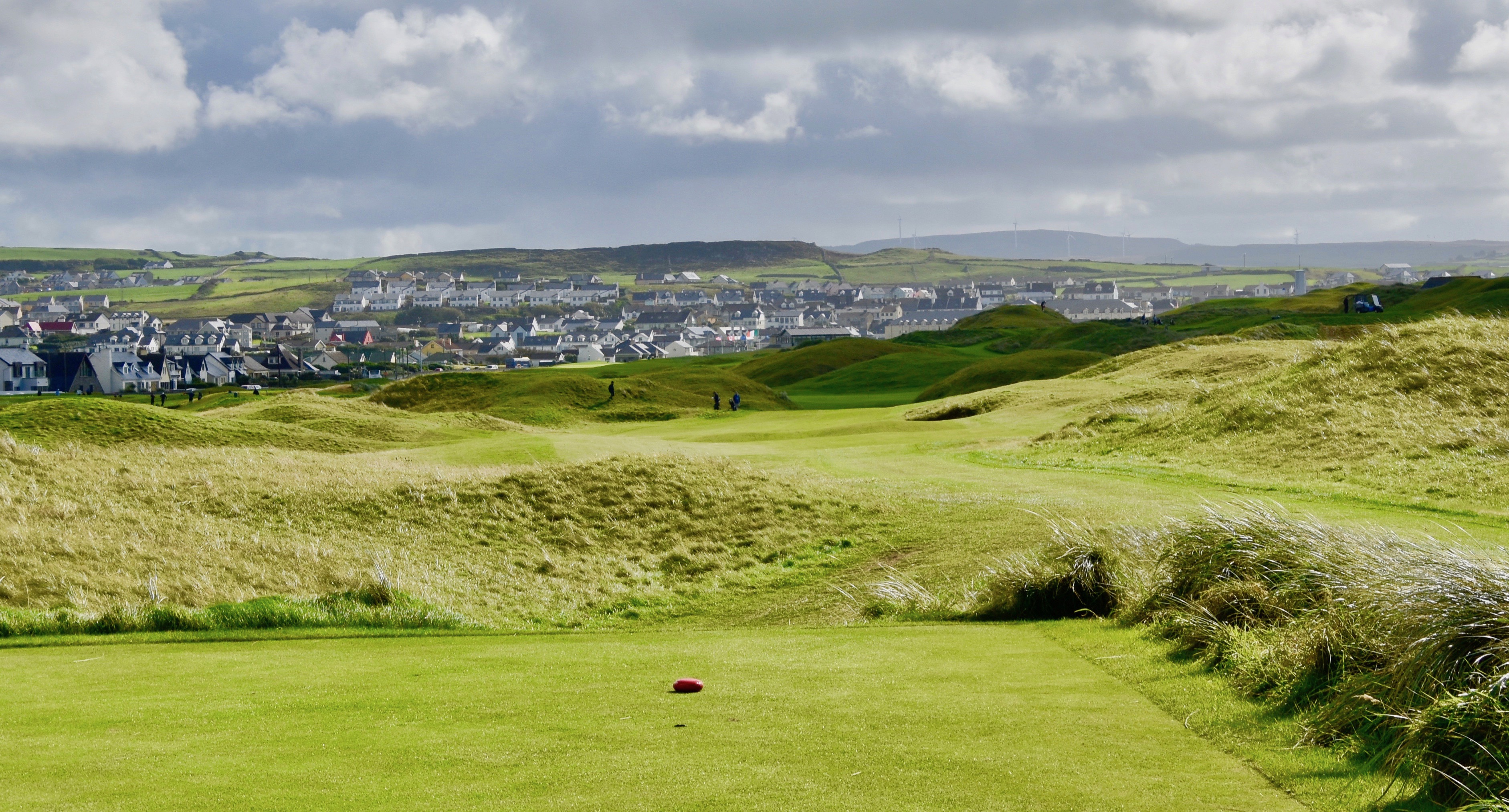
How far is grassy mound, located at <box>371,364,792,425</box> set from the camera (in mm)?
59625

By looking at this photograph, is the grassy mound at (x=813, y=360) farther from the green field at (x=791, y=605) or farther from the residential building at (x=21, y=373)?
the residential building at (x=21, y=373)

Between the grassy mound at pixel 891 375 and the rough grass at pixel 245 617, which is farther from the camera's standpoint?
the grassy mound at pixel 891 375

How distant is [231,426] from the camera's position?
3988 cm

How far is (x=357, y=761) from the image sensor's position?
796cm

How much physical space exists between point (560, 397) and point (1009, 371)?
25.6 m

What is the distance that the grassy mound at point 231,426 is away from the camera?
3691 centimetres

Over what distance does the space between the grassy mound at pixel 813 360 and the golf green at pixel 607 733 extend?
83.9m

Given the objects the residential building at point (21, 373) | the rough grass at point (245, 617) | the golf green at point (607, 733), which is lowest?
the residential building at point (21, 373)

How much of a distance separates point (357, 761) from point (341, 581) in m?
12.6

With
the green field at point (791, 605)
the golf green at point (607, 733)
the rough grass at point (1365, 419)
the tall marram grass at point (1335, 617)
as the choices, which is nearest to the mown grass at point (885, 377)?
the green field at point (791, 605)

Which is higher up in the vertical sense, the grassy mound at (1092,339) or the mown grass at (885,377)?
the grassy mound at (1092,339)

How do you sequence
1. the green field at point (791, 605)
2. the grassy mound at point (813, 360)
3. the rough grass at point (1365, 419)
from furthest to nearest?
1. the grassy mound at point (813, 360)
2. the rough grass at point (1365, 419)
3. the green field at point (791, 605)

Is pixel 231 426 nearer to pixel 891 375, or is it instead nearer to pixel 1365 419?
pixel 1365 419

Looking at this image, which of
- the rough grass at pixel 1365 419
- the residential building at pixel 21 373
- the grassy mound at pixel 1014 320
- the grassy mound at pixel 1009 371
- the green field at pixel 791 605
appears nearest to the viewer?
the green field at pixel 791 605
